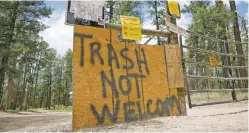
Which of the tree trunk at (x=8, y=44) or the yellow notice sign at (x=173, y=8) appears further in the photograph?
the tree trunk at (x=8, y=44)

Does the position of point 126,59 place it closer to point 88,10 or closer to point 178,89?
point 88,10

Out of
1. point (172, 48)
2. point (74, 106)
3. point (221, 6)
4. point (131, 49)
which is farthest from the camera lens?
point (221, 6)

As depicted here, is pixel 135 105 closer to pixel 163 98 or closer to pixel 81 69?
pixel 163 98

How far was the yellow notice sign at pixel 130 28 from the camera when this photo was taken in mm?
4031

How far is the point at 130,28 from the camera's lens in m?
4.11

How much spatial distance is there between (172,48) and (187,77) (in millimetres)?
712

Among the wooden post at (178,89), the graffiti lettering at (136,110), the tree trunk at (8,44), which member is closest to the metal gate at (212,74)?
the wooden post at (178,89)

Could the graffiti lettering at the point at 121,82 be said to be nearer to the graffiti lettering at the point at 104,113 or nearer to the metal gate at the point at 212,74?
the graffiti lettering at the point at 104,113

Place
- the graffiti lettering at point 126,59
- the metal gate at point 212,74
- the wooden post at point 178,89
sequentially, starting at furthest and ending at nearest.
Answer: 1. the metal gate at point 212,74
2. the wooden post at point 178,89
3. the graffiti lettering at point 126,59

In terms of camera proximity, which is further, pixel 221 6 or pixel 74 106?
pixel 221 6

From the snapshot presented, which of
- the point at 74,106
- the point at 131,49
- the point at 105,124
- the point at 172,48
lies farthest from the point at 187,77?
the point at 74,106

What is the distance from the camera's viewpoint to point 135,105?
3.70 m

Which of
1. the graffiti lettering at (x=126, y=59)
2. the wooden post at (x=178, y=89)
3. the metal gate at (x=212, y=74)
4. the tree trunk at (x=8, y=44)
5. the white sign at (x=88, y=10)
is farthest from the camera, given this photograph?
the tree trunk at (x=8, y=44)

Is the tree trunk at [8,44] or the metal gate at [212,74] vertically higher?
the tree trunk at [8,44]
